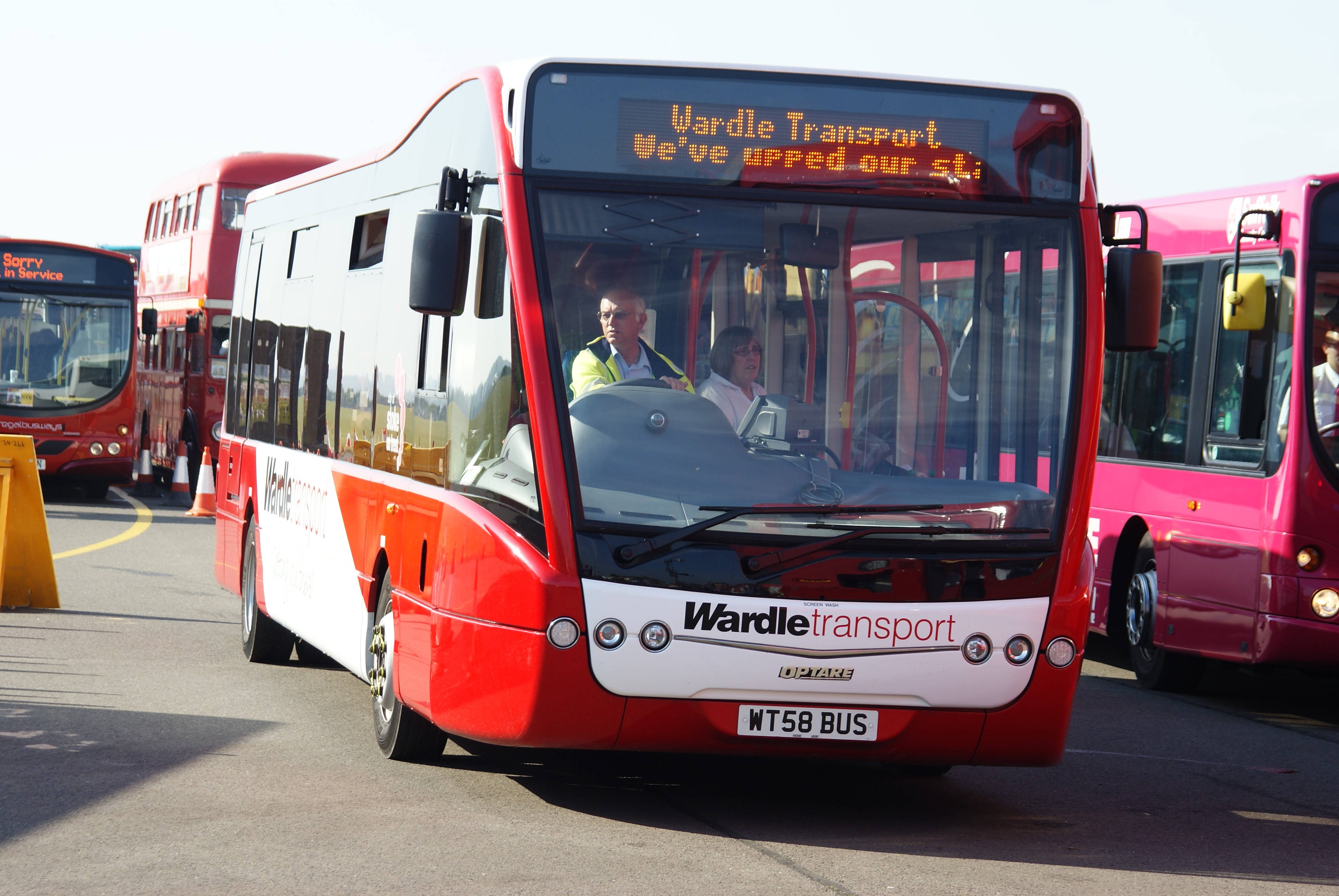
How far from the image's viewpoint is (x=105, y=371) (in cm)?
2616

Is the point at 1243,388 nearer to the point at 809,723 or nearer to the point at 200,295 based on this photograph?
the point at 809,723

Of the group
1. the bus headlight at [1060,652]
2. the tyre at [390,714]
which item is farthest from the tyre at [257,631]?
the bus headlight at [1060,652]

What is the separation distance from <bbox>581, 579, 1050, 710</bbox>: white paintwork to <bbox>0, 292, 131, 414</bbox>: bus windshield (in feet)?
67.7

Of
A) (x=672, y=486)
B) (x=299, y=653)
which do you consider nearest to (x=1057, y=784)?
(x=672, y=486)

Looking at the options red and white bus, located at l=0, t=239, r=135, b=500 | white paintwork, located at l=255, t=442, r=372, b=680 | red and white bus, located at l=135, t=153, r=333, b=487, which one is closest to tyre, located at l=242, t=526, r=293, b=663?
white paintwork, located at l=255, t=442, r=372, b=680

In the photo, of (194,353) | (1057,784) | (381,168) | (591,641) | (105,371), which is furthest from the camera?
(194,353)

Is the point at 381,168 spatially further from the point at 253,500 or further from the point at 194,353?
the point at 194,353

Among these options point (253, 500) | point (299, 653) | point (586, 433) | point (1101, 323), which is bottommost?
point (299, 653)

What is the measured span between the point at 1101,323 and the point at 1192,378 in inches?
197

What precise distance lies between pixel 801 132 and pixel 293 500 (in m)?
4.43

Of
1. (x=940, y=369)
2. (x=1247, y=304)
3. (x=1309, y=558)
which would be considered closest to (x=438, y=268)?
(x=940, y=369)

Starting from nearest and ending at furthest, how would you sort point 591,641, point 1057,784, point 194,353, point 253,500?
point 591,641 < point 1057,784 < point 253,500 < point 194,353

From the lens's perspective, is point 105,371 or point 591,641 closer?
point 591,641

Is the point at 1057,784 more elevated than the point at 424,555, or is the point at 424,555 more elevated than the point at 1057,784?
the point at 424,555
